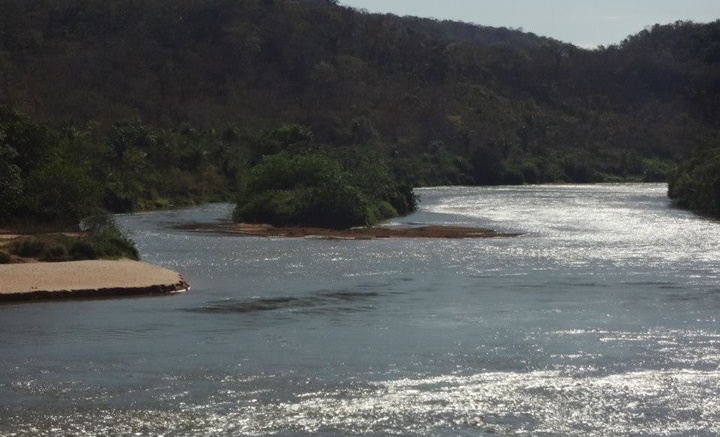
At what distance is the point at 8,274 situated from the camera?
42812 mm

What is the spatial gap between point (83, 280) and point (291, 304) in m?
8.18

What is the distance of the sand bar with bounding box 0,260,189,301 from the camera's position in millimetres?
40938

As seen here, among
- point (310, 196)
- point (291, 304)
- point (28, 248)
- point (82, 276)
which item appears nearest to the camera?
point (291, 304)

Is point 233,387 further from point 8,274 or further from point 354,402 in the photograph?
point 8,274

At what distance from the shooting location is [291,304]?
133ft

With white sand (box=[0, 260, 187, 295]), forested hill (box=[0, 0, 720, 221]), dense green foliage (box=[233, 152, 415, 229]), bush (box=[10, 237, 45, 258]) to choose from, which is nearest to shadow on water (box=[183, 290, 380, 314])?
white sand (box=[0, 260, 187, 295])

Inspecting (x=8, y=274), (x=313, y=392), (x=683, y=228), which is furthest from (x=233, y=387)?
(x=683, y=228)

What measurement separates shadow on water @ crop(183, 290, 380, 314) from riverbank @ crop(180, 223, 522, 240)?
87.8ft

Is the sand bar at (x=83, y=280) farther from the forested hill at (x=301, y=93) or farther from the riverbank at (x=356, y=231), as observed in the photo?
the forested hill at (x=301, y=93)

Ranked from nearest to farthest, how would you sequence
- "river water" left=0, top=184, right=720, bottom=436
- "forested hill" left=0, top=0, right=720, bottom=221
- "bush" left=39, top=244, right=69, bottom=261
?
"river water" left=0, top=184, right=720, bottom=436 < "bush" left=39, top=244, right=69, bottom=261 < "forested hill" left=0, top=0, right=720, bottom=221

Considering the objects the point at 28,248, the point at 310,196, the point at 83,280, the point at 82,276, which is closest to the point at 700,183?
the point at 310,196

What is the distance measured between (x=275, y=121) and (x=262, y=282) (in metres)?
114

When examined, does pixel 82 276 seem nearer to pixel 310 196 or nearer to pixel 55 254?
pixel 55 254

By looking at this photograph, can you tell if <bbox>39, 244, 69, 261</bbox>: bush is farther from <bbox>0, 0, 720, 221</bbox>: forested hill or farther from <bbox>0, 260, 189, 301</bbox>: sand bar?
<bbox>0, 0, 720, 221</bbox>: forested hill
